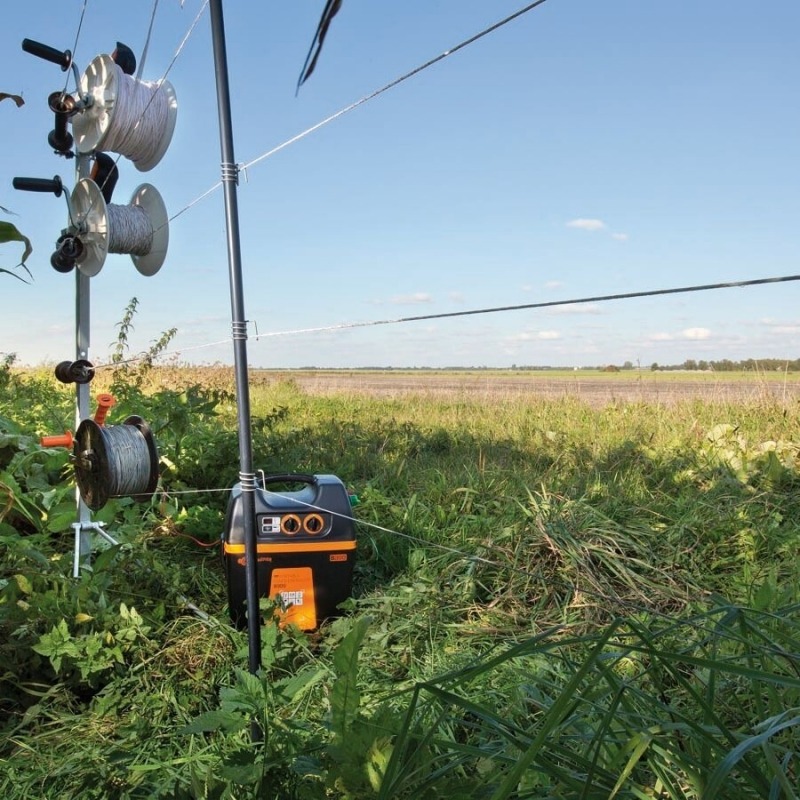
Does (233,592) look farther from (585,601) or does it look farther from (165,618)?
(585,601)

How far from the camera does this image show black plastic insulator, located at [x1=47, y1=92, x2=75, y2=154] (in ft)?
10.9

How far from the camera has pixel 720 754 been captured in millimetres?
1213

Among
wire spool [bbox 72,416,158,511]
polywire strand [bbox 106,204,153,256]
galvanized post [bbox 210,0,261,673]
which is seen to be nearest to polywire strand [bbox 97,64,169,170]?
polywire strand [bbox 106,204,153,256]

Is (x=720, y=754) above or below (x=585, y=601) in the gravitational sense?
above

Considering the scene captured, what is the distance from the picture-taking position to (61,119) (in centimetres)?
339

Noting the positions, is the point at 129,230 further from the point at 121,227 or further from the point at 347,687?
the point at 347,687

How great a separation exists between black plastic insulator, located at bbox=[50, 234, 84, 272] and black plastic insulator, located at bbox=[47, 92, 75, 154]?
0.49 metres

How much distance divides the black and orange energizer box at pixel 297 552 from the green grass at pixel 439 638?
117 millimetres

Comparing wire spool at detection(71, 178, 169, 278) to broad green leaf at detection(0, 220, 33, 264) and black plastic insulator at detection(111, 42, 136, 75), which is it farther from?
broad green leaf at detection(0, 220, 33, 264)

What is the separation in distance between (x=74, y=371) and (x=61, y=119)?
1.24 m

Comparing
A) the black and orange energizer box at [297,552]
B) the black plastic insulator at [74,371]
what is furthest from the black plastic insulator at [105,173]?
the black and orange energizer box at [297,552]

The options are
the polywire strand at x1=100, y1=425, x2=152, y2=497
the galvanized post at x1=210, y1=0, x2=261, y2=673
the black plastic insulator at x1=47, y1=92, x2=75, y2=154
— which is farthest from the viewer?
the black plastic insulator at x1=47, y1=92, x2=75, y2=154

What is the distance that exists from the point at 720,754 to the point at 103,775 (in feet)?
4.87

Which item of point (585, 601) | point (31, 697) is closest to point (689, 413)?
point (585, 601)
